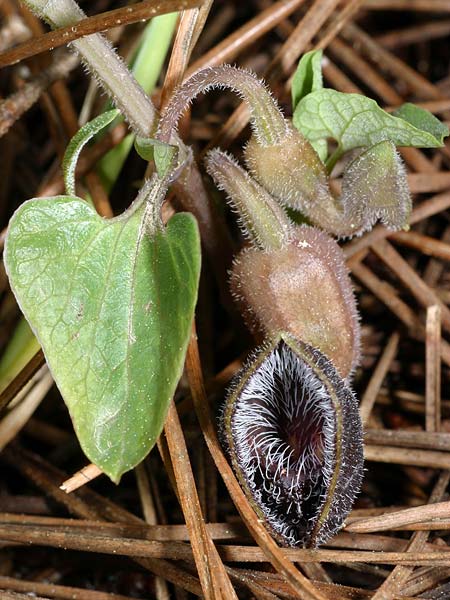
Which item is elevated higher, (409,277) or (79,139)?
(79,139)

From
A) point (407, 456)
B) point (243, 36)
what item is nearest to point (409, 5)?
point (243, 36)

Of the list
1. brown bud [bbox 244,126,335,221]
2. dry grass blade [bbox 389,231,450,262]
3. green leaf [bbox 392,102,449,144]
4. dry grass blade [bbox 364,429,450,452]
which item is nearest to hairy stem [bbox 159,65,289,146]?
brown bud [bbox 244,126,335,221]

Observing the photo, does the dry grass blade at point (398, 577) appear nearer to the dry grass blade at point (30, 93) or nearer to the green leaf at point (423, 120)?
the green leaf at point (423, 120)

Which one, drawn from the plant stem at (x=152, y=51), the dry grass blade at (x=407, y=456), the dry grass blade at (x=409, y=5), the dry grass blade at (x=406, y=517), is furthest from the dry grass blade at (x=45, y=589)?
the dry grass blade at (x=409, y=5)

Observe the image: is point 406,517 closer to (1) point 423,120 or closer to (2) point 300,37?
(1) point 423,120

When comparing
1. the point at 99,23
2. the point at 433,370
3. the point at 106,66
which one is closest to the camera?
the point at 99,23

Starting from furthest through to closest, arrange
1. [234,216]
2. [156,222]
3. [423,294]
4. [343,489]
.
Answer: [234,216] < [423,294] < [156,222] < [343,489]

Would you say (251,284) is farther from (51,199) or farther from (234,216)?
(234,216)

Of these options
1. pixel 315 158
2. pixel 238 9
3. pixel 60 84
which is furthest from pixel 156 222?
pixel 238 9
